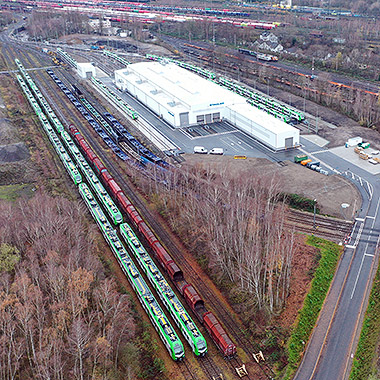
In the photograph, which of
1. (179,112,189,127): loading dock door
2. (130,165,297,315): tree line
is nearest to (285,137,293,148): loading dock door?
(130,165,297,315): tree line

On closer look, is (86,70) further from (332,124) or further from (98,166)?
(332,124)

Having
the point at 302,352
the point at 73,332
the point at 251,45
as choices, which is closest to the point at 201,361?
the point at 302,352

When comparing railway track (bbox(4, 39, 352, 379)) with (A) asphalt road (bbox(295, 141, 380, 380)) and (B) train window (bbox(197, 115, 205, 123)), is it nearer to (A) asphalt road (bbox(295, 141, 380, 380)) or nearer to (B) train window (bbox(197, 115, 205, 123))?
(A) asphalt road (bbox(295, 141, 380, 380))

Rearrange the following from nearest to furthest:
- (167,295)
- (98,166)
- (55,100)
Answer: (167,295), (98,166), (55,100)

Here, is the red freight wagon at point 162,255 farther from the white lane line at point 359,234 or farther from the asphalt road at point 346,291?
the white lane line at point 359,234

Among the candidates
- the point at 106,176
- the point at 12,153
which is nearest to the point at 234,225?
the point at 106,176
